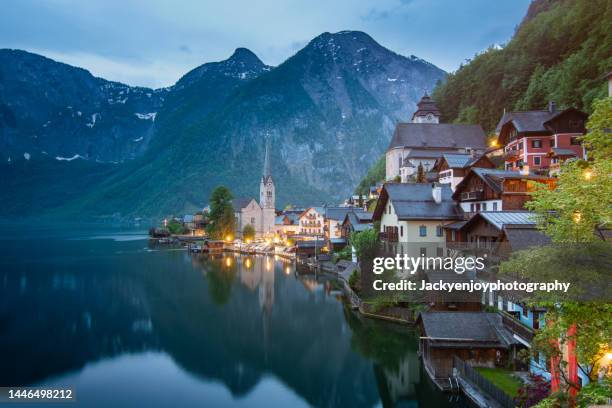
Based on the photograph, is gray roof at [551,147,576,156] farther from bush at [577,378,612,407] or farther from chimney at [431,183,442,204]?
bush at [577,378,612,407]

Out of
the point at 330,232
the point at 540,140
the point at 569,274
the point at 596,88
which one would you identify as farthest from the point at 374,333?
the point at 330,232

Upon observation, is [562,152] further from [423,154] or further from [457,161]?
[423,154]

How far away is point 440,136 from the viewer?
80.6 metres

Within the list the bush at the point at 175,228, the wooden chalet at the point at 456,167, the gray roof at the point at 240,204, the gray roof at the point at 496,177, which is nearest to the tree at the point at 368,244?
the wooden chalet at the point at 456,167

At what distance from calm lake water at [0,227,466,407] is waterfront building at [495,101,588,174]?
2848cm

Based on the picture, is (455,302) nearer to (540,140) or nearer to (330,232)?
(540,140)

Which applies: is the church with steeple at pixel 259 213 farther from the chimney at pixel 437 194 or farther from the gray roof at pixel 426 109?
the chimney at pixel 437 194

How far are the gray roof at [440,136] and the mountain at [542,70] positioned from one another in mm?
7011

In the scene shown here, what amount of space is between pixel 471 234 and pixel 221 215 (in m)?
91.8

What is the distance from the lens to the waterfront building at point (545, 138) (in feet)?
159

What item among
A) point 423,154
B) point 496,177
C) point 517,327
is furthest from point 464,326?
point 423,154

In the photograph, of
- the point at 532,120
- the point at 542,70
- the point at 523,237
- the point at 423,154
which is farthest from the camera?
the point at 423,154

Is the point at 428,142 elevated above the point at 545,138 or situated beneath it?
elevated above

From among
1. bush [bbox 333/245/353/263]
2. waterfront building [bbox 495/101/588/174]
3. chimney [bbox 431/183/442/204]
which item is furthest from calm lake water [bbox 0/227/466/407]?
waterfront building [bbox 495/101/588/174]
